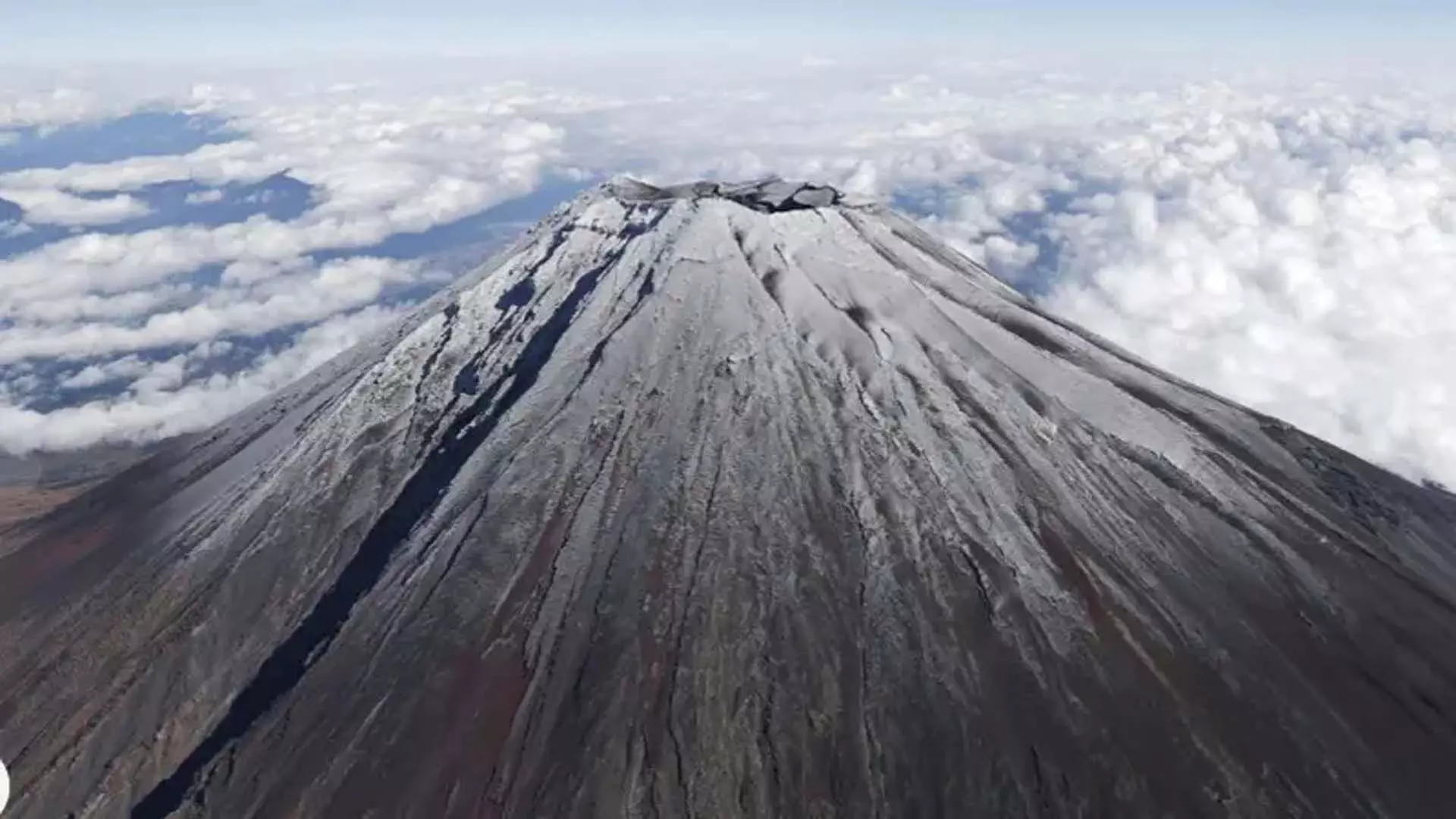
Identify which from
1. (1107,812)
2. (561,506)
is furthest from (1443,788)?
(561,506)

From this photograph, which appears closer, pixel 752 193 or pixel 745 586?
pixel 745 586

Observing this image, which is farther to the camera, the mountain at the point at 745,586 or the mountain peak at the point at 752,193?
→ the mountain peak at the point at 752,193

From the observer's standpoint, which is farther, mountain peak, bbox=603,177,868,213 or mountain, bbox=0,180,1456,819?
mountain peak, bbox=603,177,868,213

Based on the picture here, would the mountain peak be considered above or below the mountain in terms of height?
above

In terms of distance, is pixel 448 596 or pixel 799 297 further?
pixel 799 297

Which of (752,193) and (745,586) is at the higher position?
(752,193)

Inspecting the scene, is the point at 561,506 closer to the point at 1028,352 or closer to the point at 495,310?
the point at 495,310

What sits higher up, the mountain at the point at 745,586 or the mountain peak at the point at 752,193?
the mountain peak at the point at 752,193

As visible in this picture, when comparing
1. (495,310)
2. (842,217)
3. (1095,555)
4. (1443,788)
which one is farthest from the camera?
(842,217)
